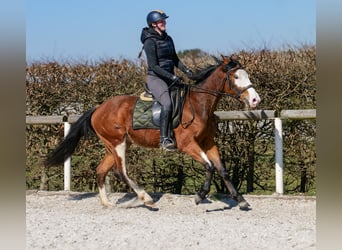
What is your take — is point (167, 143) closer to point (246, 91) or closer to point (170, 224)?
point (246, 91)

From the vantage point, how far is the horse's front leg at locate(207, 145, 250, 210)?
25.0 feet

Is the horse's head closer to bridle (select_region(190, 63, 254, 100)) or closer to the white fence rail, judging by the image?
bridle (select_region(190, 63, 254, 100))

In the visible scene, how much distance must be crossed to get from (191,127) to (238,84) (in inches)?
35.8

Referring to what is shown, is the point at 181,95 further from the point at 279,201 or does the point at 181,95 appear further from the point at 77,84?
the point at 77,84

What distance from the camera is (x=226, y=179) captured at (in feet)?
25.1

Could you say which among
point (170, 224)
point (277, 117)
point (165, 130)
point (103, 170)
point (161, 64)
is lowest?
point (170, 224)

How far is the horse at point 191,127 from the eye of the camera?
7.63m

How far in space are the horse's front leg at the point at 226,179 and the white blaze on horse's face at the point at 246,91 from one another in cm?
95

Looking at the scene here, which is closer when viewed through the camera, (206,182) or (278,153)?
(206,182)

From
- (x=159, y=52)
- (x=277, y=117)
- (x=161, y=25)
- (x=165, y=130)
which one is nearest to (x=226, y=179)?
(x=165, y=130)

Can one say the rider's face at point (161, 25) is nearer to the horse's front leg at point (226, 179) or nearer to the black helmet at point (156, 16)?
the black helmet at point (156, 16)
